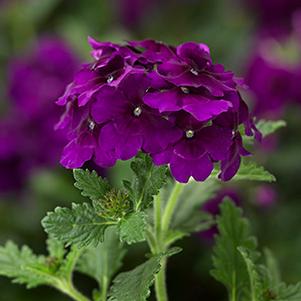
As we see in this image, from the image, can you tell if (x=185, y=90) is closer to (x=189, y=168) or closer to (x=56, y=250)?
(x=189, y=168)

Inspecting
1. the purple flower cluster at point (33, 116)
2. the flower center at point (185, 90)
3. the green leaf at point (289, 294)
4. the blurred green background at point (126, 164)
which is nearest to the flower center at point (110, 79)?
the flower center at point (185, 90)

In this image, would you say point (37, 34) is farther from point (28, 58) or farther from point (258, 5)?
point (258, 5)

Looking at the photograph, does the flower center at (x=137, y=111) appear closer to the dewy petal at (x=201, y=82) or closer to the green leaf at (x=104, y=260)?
the dewy petal at (x=201, y=82)

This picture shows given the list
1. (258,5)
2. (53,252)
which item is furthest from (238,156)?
(258,5)

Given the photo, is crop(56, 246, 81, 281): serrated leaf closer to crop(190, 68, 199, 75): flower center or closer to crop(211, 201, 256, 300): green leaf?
crop(211, 201, 256, 300): green leaf

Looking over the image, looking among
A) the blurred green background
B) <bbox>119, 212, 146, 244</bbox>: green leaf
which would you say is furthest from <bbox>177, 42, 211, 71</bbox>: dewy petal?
the blurred green background

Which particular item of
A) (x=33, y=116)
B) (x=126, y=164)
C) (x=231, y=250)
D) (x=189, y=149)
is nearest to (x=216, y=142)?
(x=189, y=149)
